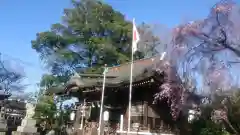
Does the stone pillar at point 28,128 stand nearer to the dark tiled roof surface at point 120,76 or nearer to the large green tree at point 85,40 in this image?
the dark tiled roof surface at point 120,76

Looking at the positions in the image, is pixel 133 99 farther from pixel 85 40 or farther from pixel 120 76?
pixel 85 40

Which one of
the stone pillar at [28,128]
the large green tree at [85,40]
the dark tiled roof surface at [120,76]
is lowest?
the stone pillar at [28,128]

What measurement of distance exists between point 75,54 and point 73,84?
43.3ft

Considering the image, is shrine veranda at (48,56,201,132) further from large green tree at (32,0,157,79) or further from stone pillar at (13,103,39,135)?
large green tree at (32,0,157,79)

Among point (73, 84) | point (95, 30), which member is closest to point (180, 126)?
point (73, 84)

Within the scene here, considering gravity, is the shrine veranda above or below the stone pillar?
above

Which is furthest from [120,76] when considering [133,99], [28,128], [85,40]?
[85,40]

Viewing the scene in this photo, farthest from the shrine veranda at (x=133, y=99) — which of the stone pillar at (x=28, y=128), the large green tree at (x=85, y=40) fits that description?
the large green tree at (x=85, y=40)

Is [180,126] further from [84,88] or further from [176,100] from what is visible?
[84,88]

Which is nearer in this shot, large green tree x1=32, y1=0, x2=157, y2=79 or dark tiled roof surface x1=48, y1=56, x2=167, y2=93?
dark tiled roof surface x1=48, y1=56, x2=167, y2=93

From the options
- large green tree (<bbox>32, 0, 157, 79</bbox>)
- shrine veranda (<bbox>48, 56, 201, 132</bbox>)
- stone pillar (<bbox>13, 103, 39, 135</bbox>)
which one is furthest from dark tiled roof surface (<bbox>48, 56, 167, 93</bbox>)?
large green tree (<bbox>32, 0, 157, 79</bbox>)

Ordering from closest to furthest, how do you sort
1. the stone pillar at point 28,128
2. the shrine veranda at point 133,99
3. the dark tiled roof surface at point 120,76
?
the shrine veranda at point 133,99 → the dark tiled roof surface at point 120,76 → the stone pillar at point 28,128

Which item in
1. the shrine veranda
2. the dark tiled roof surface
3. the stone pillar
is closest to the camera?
the shrine veranda

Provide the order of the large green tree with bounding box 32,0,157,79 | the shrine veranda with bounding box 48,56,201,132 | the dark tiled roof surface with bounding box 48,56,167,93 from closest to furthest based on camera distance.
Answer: the shrine veranda with bounding box 48,56,201,132 < the dark tiled roof surface with bounding box 48,56,167,93 < the large green tree with bounding box 32,0,157,79
